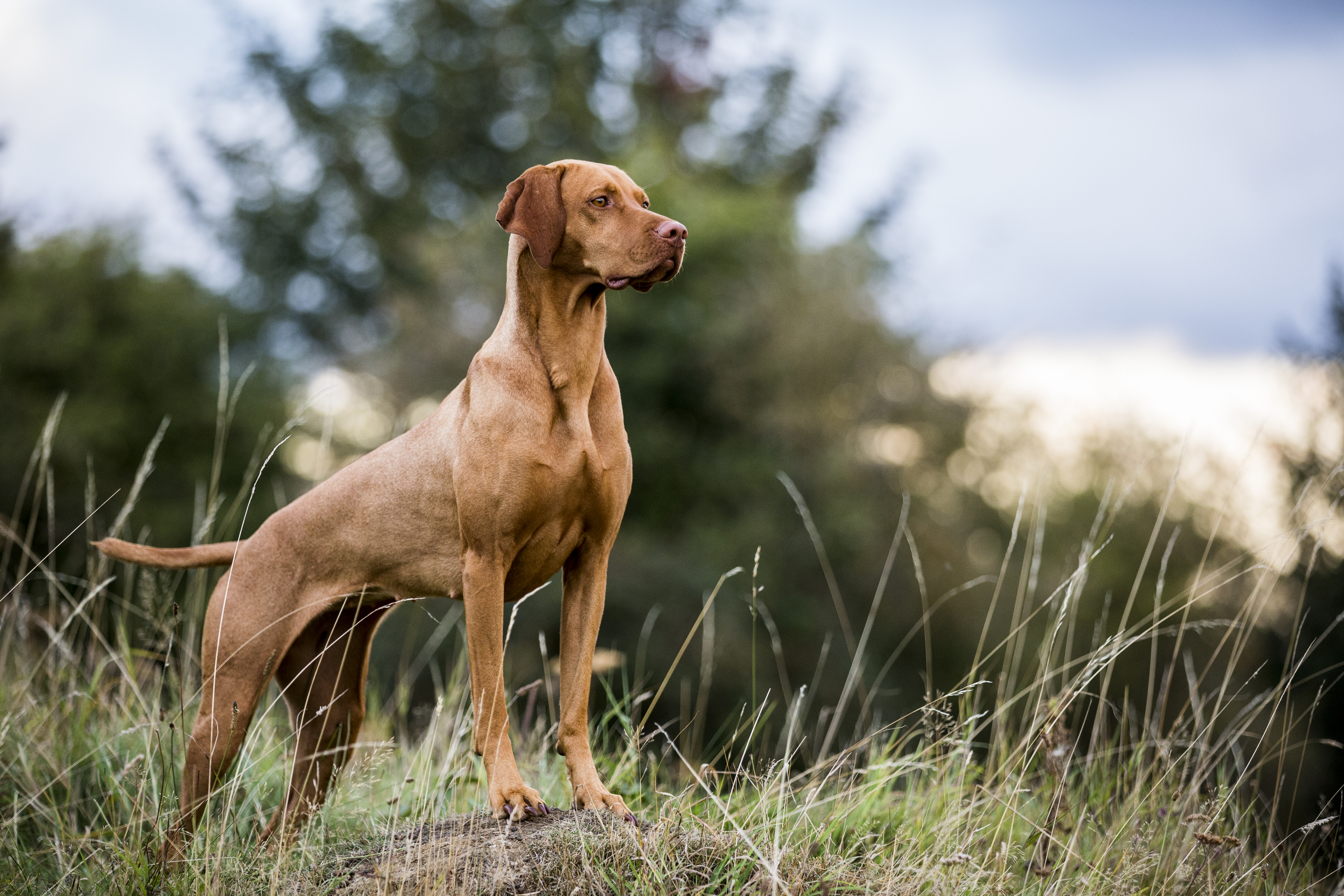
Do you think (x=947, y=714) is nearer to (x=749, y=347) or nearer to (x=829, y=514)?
(x=829, y=514)

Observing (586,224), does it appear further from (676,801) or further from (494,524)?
(676,801)

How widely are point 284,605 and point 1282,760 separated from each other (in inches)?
128

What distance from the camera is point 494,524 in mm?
2910

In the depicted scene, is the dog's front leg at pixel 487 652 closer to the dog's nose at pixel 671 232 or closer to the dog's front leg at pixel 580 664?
the dog's front leg at pixel 580 664

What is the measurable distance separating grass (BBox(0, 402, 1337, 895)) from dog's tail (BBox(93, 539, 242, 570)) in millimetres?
197

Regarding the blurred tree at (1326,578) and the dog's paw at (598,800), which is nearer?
the dog's paw at (598,800)

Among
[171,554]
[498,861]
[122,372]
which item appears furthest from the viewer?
[122,372]


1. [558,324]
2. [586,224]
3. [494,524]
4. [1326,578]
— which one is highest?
[586,224]

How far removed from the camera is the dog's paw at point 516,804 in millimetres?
2754

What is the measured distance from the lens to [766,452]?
691 inches

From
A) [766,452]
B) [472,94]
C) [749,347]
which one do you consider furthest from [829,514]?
[472,94]

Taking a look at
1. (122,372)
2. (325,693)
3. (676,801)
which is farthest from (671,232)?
(122,372)

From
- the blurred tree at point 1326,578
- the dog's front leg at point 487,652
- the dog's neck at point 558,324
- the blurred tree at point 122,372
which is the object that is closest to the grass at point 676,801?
the dog's front leg at point 487,652

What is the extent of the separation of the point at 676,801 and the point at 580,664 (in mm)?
480
